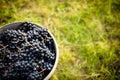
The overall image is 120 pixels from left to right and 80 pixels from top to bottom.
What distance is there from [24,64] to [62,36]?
0.76m

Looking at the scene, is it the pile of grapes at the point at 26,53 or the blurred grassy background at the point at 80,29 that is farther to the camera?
the blurred grassy background at the point at 80,29

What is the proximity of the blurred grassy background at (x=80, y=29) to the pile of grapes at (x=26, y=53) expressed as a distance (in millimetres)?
368

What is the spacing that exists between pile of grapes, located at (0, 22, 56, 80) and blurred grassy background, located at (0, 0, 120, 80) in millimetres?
368

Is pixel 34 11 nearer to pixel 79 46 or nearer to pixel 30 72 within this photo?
pixel 79 46

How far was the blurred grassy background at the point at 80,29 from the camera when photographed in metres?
1.99

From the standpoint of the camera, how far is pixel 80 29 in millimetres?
2242

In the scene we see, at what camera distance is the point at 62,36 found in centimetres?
219

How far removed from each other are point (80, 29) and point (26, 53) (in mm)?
834

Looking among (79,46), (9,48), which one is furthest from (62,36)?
(9,48)

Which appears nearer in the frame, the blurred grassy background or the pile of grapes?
the pile of grapes

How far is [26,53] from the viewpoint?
5.12 feet

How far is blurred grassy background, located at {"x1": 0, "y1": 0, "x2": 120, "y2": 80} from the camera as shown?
1986mm

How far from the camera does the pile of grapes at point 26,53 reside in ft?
4.93

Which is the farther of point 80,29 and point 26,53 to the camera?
point 80,29
